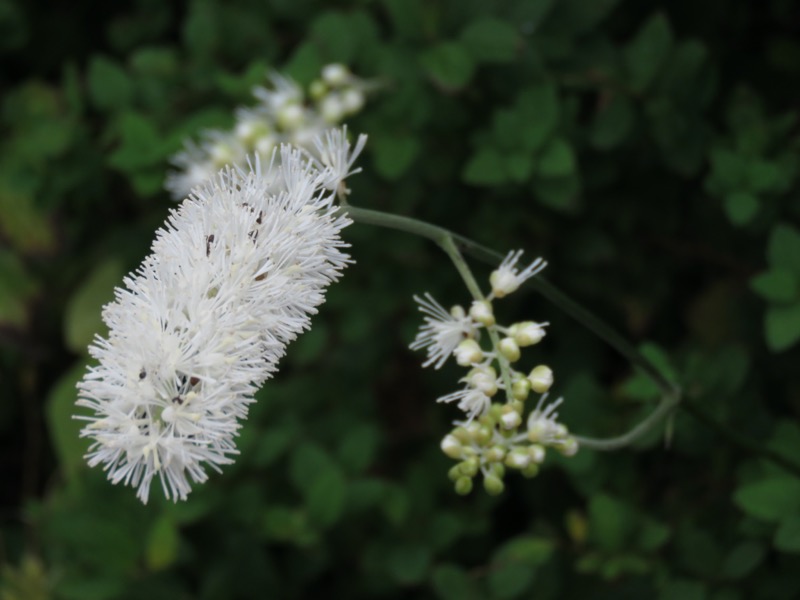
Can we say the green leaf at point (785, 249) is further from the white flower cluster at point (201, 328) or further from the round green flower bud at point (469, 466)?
the white flower cluster at point (201, 328)

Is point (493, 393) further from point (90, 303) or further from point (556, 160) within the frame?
point (90, 303)

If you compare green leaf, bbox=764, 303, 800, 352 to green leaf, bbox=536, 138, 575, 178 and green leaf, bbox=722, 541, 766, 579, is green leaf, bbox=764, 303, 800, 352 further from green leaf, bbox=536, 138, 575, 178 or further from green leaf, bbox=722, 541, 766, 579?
green leaf, bbox=536, 138, 575, 178

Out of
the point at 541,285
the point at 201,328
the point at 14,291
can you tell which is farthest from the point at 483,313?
the point at 14,291

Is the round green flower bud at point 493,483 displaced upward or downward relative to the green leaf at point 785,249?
downward

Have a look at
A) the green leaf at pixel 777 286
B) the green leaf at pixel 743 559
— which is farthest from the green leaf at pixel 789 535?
the green leaf at pixel 777 286

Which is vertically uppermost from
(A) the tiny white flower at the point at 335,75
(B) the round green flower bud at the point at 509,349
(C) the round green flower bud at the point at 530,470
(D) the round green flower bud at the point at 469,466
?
(A) the tiny white flower at the point at 335,75

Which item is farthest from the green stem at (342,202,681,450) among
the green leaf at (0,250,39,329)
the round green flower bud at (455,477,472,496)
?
the green leaf at (0,250,39,329)

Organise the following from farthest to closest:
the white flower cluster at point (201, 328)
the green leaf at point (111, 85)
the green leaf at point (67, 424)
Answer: the green leaf at point (67, 424) < the green leaf at point (111, 85) < the white flower cluster at point (201, 328)
